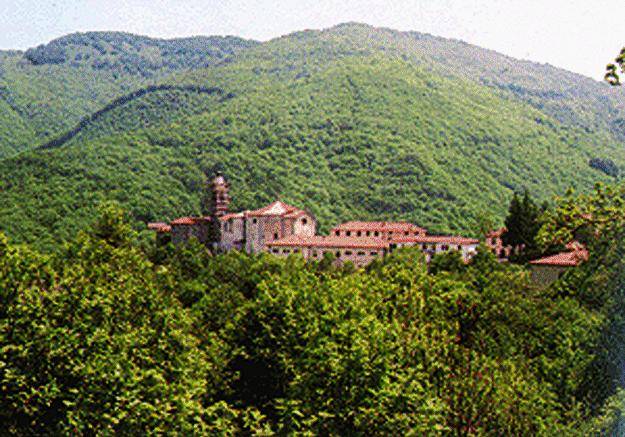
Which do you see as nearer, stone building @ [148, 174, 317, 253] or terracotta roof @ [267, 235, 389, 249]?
terracotta roof @ [267, 235, 389, 249]

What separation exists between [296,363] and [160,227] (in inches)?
3524

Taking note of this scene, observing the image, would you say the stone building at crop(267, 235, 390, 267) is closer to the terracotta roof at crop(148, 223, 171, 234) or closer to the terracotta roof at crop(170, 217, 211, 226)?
the terracotta roof at crop(170, 217, 211, 226)

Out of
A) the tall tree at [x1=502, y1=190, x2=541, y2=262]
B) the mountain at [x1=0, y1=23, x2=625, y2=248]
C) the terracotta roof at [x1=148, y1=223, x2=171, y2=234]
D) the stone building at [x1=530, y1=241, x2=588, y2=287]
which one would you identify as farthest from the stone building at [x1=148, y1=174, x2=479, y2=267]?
the stone building at [x1=530, y1=241, x2=588, y2=287]

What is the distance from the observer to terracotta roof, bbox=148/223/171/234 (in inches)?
4114

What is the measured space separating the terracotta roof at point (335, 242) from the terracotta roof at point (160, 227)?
55.5 feet

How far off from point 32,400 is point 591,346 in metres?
16.9

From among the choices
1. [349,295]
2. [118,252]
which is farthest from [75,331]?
[118,252]

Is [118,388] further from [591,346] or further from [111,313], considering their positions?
[591,346]

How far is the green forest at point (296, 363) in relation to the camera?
17.1 m

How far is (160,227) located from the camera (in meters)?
108

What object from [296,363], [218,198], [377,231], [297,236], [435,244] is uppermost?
[296,363]

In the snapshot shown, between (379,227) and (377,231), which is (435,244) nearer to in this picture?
(377,231)

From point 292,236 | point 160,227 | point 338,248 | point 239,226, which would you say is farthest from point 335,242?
point 160,227

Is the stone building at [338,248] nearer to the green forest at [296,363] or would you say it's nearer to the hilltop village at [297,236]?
the hilltop village at [297,236]
